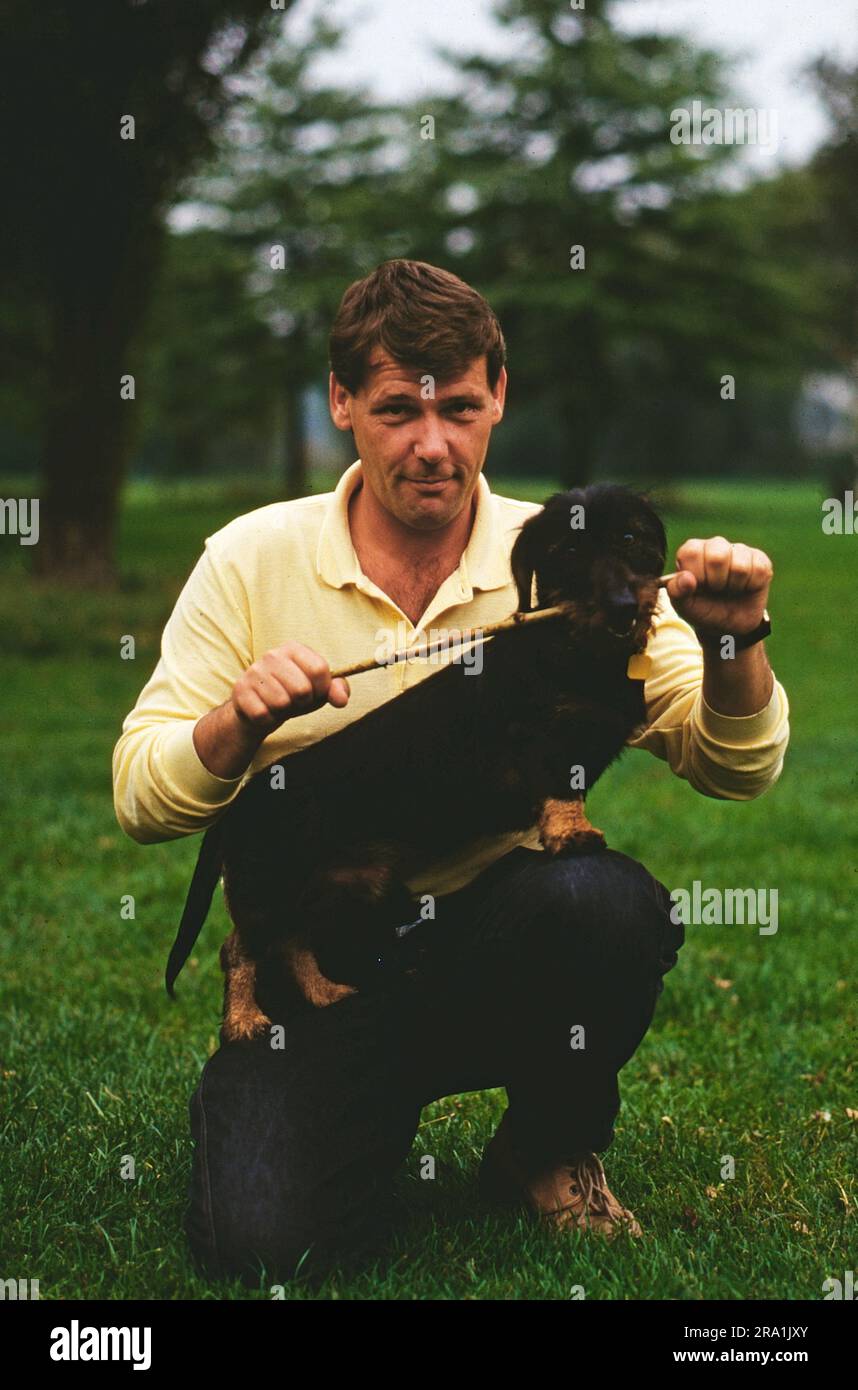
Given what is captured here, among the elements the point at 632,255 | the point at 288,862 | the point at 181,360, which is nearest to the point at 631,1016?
the point at 288,862


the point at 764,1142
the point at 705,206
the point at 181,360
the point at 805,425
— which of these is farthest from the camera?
the point at 805,425

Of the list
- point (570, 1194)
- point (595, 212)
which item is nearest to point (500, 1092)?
point (570, 1194)

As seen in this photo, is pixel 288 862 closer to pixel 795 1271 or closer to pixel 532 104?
pixel 795 1271

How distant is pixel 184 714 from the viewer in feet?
11.3

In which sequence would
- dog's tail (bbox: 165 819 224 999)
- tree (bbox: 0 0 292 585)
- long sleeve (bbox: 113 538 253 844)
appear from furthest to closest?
tree (bbox: 0 0 292 585) < dog's tail (bbox: 165 819 224 999) < long sleeve (bbox: 113 538 253 844)

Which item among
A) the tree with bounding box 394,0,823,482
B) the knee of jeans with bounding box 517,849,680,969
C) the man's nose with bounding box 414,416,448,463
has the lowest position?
the knee of jeans with bounding box 517,849,680,969

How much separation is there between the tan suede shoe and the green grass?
2.7 inches

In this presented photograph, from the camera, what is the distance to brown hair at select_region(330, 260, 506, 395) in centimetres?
336

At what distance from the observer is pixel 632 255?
32.2m

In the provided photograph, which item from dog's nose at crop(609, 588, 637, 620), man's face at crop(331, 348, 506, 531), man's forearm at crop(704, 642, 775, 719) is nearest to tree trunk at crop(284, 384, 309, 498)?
man's face at crop(331, 348, 506, 531)

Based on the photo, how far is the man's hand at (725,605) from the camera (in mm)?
3154

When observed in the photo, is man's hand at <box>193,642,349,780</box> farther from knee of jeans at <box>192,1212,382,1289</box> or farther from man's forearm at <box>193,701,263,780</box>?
knee of jeans at <box>192,1212,382,1289</box>

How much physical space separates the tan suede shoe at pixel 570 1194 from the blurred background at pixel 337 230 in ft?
35.7
